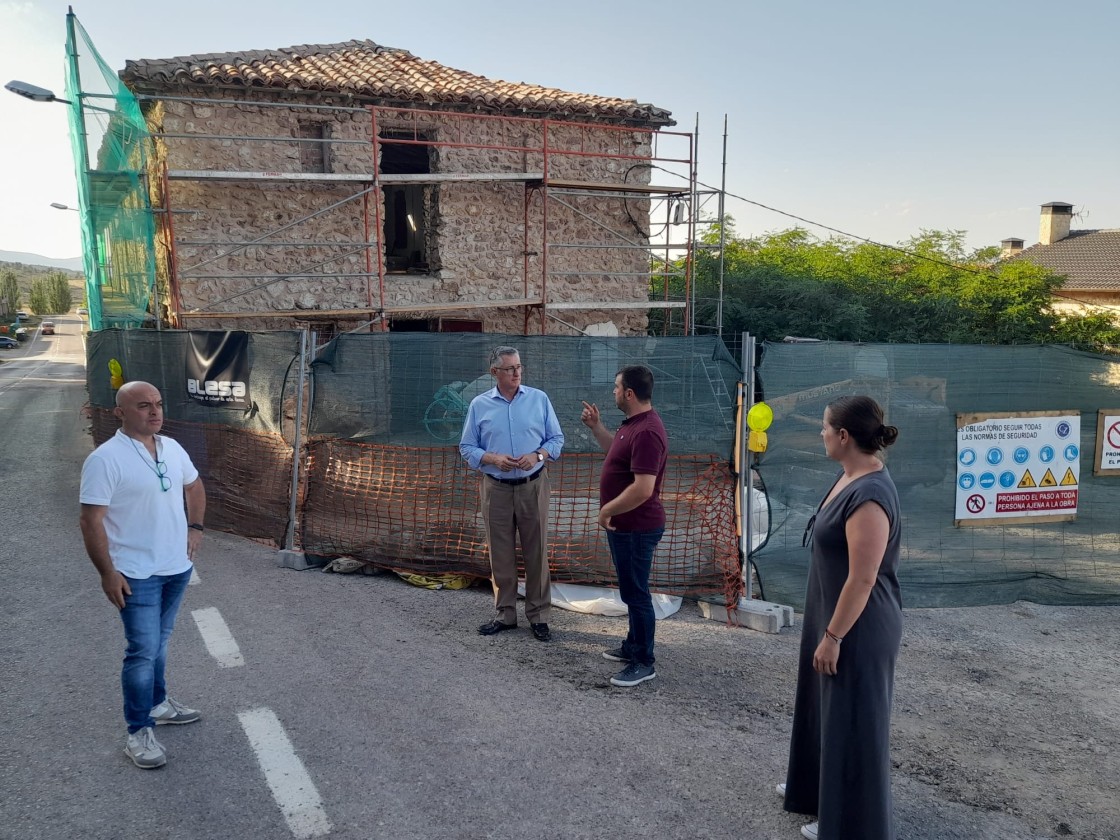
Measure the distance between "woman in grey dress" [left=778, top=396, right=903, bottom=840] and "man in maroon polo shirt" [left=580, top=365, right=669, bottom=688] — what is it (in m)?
1.49

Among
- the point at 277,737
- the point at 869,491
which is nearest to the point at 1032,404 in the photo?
the point at 869,491

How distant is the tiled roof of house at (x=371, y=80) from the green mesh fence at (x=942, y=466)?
11.2m

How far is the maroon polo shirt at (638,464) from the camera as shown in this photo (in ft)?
15.0

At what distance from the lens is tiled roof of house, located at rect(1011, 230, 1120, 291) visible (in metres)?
38.2

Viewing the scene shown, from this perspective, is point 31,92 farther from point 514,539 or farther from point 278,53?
point 514,539

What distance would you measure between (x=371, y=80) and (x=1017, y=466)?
41.2 feet

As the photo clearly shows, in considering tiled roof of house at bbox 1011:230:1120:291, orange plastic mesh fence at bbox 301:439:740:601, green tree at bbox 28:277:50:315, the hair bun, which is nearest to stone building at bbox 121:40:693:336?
orange plastic mesh fence at bbox 301:439:740:601

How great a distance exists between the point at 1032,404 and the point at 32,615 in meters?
7.59

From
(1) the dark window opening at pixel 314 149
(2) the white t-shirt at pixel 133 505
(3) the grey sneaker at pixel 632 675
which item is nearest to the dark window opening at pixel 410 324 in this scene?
(1) the dark window opening at pixel 314 149

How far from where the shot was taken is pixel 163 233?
13.3 m

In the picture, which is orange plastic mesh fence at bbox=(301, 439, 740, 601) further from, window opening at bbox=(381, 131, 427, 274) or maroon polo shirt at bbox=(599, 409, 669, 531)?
window opening at bbox=(381, 131, 427, 274)

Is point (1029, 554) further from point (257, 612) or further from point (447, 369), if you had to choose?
point (257, 612)

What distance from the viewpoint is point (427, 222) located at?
619 inches

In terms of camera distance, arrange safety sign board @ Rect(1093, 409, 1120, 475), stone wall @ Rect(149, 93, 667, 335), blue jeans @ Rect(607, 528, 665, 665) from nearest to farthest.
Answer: blue jeans @ Rect(607, 528, 665, 665) → safety sign board @ Rect(1093, 409, 1120, 475) → stone wall @ Rect(149, 93, 667, 335)
